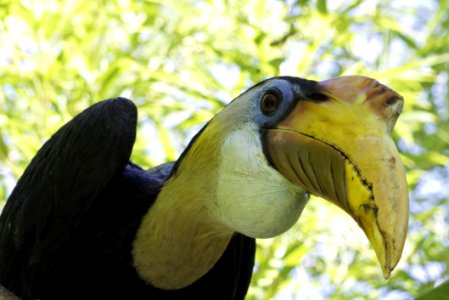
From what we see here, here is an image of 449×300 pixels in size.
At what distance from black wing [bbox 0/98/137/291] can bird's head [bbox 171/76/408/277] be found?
0.36m

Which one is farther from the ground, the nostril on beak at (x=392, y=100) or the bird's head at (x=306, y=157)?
the nostril on beak at (x=392, y=100)

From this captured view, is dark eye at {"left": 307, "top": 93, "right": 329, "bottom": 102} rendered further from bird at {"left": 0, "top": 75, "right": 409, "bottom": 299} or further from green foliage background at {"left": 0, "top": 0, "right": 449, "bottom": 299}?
green foliage background at {"left": 0, "top": 0, "right": 449, "bottom": 299}

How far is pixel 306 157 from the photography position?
10.5ft

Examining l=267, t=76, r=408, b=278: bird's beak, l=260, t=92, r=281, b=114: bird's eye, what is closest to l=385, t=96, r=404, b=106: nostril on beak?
l=267, t=76, r=408, b=278: bird's beak

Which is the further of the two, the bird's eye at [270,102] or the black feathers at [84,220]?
the black feathers at [84,220]

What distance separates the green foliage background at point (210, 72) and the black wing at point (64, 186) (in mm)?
1427

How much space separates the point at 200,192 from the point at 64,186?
1.88 feet

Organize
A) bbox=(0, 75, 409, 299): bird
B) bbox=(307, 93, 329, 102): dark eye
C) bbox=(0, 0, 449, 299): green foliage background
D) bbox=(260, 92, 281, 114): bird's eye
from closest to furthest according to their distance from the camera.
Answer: bbox=(0, 75, 409, 299): bird → bbox=(307, 93, 329, 102): dark eye → bbox=(260, 92, 281, 114): bird's eye → bbox=(0, 0, 449, 299): green foliage background

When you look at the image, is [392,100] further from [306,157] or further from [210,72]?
[210,72]

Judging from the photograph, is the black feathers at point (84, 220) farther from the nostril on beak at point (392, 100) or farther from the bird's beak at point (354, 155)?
the nostril on beak at point (392, 100)

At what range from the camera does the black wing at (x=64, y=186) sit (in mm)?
3779

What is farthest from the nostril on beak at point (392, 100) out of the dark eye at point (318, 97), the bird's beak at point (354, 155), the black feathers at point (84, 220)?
the black feathers at point (84, 220)

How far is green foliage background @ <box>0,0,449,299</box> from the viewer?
213 inches

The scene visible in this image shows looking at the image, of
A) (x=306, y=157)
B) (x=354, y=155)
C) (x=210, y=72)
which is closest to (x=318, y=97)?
(x=306, y=157)
